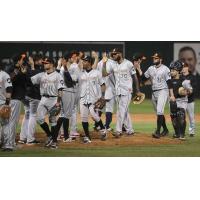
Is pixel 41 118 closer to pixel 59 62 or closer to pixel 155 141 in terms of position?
pixel 59 62

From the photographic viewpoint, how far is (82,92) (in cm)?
997

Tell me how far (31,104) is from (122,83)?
59.8 inches

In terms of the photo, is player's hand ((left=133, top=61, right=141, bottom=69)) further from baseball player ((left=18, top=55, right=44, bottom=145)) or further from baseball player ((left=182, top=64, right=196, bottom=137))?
baseball player ((left=18, top=55, right=44, bottom=145))

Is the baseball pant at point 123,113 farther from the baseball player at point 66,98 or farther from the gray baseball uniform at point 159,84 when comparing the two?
the baseball player at point 66,98

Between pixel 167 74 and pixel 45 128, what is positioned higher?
pixel 167 74

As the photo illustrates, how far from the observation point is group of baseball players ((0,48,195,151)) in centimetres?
959

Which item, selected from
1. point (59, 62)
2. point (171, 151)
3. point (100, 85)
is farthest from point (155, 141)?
point (59, 62)

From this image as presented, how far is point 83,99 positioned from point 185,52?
1.76m

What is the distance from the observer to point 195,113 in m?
10.1

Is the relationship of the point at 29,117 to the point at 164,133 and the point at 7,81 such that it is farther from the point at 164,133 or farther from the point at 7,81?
the point at 164,133

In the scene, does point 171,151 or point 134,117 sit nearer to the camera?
point 171,151

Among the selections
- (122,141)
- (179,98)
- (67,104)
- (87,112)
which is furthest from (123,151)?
(179,98)

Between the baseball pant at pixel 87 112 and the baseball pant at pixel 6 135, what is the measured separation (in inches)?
45.6

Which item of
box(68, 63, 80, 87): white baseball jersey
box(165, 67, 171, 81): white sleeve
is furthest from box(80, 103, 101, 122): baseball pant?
box(165, 67, 171, 81): white sleeve
